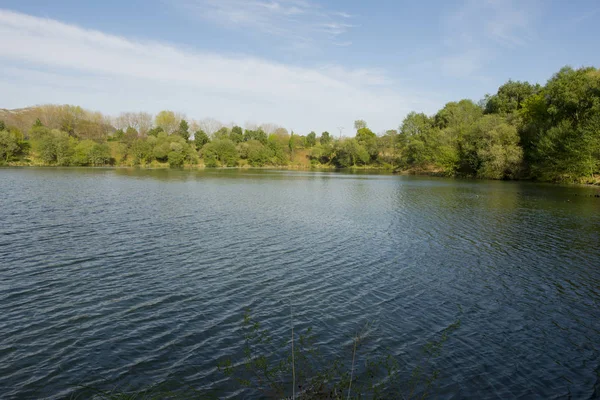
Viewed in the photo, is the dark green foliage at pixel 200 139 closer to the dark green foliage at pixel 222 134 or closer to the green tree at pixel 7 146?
the dark green foliage at pixel 222 134

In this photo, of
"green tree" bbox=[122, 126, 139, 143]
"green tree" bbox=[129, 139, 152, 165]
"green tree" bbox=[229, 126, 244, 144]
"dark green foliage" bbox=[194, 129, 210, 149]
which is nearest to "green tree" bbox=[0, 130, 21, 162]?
"green tree" bbox=[129, 139, 152, 165]

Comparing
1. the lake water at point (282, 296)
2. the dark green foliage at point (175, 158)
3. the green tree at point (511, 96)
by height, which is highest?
the green tree at point (511, 96)

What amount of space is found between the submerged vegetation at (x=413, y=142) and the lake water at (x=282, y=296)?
148 feet

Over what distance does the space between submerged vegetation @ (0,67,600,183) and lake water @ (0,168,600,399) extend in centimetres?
4505

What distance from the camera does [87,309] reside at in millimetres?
11383

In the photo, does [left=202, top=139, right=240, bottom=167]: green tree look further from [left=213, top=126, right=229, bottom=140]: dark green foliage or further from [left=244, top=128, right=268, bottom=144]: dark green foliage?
[left=244, top=128, right=268, bottom=144]: dark green foliage

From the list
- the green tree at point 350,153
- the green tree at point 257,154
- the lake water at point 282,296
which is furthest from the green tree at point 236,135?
the lake water at point 282,296

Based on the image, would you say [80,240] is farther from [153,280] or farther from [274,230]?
[274,230]

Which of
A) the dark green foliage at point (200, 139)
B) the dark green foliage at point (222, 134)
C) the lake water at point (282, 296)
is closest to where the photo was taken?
the lake water at point (282, 296)

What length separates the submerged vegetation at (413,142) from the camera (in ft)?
204

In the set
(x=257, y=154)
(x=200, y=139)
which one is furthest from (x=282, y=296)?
(x=200, y=139)

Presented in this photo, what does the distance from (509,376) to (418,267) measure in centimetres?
871

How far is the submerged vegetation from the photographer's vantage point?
62094mm

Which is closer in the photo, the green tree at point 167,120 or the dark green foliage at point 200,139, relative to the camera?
the dark green foliage at point 200,139
